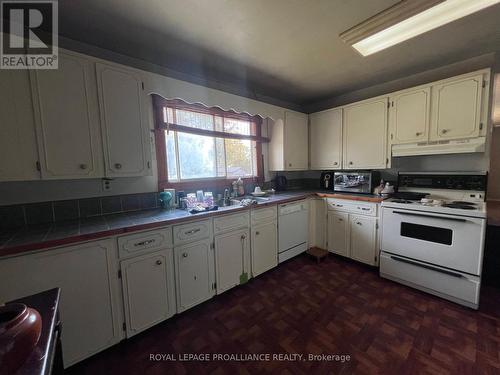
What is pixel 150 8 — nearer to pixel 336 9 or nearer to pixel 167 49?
pixel 167 49

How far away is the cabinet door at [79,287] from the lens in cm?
114

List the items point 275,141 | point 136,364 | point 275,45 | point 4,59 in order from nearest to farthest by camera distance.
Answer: point 4,59 < point 136,364 < point 275,45 < point 275,141

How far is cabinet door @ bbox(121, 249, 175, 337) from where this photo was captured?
148 cm

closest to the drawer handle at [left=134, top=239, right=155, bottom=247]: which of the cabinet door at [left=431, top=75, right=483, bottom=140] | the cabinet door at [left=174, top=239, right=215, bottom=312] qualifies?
the cabinet door at [left=174, top=239, right=215, bottom=312]

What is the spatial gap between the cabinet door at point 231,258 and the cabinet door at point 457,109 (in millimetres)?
2349

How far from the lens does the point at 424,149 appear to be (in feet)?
7.40

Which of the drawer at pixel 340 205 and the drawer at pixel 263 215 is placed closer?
the drawer at pixel 263 215

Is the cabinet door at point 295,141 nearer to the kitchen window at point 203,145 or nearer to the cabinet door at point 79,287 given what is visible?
the kitchen window at point 203,145

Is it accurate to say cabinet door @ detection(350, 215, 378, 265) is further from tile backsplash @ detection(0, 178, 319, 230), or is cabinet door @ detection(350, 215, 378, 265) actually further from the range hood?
tile backsplash @ detection(0, 178, 319, 230)

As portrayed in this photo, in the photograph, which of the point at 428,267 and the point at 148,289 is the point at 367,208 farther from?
the point at 148,289

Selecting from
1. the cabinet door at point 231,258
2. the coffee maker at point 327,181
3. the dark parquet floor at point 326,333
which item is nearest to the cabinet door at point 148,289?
the dark parquet floor at point 326,333

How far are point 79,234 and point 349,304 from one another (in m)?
2.24

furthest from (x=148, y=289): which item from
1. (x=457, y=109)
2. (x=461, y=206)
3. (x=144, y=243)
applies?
(x=457, y=109)

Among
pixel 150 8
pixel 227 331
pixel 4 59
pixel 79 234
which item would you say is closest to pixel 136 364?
pixel 227 331
